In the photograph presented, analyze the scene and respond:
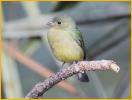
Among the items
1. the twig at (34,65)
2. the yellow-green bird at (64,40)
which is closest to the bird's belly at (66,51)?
the yellow-green bird at (64,40)

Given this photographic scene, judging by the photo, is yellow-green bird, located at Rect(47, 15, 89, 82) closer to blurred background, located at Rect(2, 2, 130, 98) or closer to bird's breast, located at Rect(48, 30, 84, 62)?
bird's breast, located at Rect(48, 30, 84, 62)

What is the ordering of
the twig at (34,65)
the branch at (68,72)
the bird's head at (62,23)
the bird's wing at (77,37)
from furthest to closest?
the twig at (34,65), the bird's wing at (77,37), the bird's head at (62,23), the branch at (68,72)

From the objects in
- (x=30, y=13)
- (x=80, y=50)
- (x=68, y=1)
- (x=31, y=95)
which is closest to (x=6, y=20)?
(x=30, y=13)

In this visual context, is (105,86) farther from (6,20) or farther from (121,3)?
(6,20)

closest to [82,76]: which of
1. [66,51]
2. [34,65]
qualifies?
[66,51]

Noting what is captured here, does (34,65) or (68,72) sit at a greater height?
(68,72)

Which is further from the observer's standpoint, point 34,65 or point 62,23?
point 34,65

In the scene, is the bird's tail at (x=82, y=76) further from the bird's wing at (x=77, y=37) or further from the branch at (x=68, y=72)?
the branch at (x=68, y=72)

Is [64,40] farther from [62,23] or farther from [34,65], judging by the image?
[34,65]
